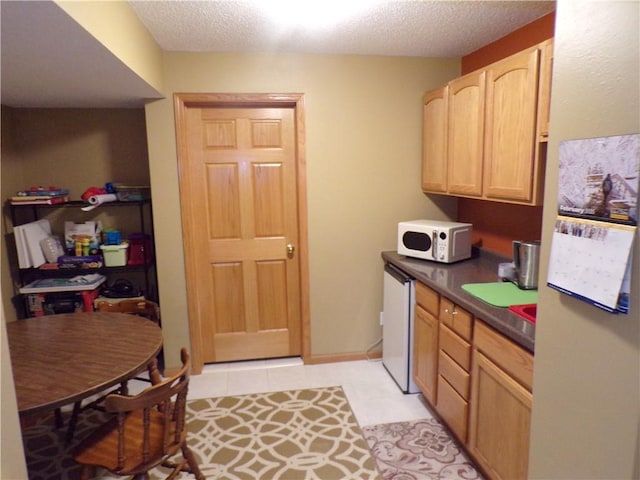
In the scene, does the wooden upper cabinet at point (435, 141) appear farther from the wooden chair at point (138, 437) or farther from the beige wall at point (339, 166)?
the wooden chair at point (138, 437)

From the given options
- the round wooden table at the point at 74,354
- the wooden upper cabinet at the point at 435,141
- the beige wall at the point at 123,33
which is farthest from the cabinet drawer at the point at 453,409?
the beige wall at the point at 123,33

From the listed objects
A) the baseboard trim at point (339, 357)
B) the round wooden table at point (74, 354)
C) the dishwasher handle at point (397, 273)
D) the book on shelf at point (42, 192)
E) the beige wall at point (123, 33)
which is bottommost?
the baseboard trim at point (339, 357)

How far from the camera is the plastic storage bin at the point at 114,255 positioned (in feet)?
10.3

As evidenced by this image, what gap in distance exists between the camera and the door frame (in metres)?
2.95

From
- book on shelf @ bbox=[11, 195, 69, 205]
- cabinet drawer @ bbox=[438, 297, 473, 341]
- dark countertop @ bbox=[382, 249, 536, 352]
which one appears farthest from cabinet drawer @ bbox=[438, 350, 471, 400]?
book on shelf @ bbox=[11, 195, 69, 205]

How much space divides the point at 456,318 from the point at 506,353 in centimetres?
44

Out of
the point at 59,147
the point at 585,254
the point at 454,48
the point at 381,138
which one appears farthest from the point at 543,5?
the point at 59,147

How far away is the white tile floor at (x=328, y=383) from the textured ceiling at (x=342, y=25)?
2.35 meters

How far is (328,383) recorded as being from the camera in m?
3.07

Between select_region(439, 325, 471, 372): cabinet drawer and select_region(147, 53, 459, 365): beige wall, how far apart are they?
107cm

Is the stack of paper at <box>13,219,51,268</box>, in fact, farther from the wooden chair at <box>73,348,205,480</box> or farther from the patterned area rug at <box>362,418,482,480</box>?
the patterned area rug at <box>362,418,482,480</box>

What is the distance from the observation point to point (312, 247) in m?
3.23

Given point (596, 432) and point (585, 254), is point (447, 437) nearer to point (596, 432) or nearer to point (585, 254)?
point (596, 432)

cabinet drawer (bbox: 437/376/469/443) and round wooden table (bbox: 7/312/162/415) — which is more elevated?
round wooden table (bbox: 7/312/162/415)
